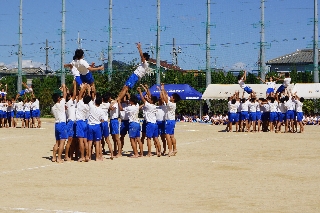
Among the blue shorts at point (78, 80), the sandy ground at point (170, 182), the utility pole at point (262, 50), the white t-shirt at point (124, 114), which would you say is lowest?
the sandy ground at point (170, 182)

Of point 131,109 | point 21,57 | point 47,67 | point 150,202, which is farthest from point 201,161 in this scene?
A: point 47,67

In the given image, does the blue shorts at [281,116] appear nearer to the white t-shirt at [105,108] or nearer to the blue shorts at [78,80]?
the white t-shirt at [105,108]

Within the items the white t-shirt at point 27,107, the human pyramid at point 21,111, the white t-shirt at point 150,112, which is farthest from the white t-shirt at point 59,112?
the white t-shirt at point 27,107

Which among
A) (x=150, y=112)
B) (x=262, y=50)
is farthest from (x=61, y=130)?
(x=262, y=50)

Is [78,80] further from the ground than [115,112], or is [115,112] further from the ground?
[78,80]

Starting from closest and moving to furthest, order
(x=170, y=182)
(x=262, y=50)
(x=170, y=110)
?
(x=170, y=182)
(x=170, y=110)
(x=262, y=50)

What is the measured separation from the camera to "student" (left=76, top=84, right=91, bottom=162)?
18.5 meters

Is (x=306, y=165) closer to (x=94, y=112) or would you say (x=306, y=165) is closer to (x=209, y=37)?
(x=94, y=112)

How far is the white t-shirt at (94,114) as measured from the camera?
61.1 feet

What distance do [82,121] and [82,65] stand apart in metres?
1.85

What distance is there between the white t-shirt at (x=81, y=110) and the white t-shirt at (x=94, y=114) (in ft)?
0.45

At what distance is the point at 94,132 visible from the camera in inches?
736

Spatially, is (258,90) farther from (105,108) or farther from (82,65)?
(82,65)

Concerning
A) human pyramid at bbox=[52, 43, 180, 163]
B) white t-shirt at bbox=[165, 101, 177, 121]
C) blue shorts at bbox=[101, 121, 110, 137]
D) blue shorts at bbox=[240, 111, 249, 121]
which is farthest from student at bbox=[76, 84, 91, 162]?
blue shorts at bbox=[240, 111, 249, 121]
